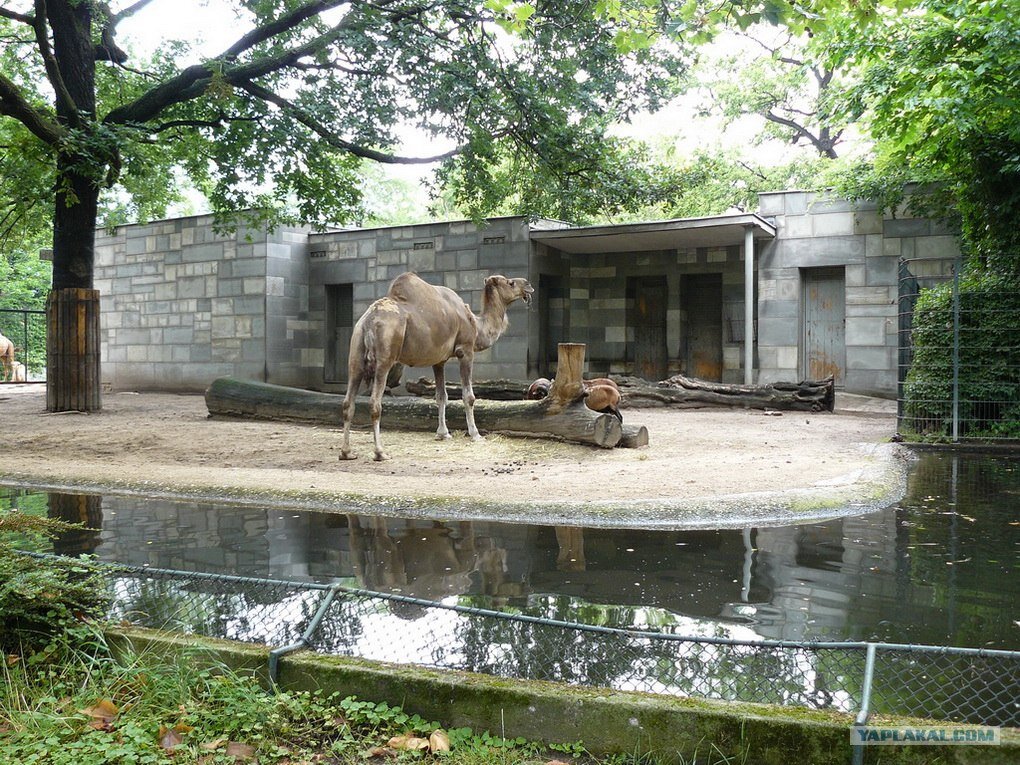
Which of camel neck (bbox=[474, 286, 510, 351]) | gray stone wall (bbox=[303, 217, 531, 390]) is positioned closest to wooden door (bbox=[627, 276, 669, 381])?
gray stone wall (bbox=[303, 217, 531, 390])

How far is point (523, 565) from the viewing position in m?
4.75

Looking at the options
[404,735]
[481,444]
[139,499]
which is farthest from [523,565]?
[481,444]

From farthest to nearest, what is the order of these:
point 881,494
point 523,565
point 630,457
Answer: point 630,457 < point 881,494 < point 523,565

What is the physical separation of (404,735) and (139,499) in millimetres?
5048

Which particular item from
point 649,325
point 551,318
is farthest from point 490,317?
point 649,325

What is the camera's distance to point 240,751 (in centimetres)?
261

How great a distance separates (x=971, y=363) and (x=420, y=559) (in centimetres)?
868

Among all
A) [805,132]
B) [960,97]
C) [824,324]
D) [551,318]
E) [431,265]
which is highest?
[805,132]

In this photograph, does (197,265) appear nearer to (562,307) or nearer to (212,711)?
(562,307)

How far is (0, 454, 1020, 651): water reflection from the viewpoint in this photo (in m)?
3.79

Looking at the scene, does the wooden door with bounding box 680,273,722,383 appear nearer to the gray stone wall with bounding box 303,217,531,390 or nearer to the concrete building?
the concrete building

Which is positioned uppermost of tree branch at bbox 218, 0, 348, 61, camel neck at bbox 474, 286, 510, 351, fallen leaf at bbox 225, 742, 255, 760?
tree branch at bbox 218, 0, 348, 61

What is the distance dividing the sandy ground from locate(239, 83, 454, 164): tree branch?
4556 millimetres

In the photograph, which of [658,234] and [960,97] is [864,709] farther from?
[658,234]
